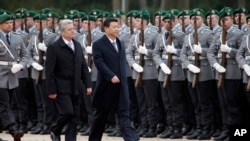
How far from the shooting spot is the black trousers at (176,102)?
23.5 meters

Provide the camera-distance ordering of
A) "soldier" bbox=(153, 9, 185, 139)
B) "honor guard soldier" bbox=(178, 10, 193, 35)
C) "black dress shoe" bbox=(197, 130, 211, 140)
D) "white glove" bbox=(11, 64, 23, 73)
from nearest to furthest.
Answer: "white glove" bbox=(11, 64, 23, 73) → "black dress shoe" bbox=(197, 130, 211, 140) → "soldier" bbox=(153, 9, 185, 139) → "honor guard soldier" bbox=(178, 10, 193, 35)

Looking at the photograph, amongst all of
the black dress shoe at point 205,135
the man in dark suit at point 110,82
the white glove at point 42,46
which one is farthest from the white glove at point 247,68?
the white glove at point 42,46

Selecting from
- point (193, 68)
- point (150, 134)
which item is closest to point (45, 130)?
point (150, 134)

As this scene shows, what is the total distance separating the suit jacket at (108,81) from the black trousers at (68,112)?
32cm

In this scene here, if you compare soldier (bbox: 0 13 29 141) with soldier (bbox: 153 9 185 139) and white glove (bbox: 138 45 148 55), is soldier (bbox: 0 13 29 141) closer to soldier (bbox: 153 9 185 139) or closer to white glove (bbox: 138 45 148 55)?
white glove (bbox: 138 45 148 55)

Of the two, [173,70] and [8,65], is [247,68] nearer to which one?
[173,70]

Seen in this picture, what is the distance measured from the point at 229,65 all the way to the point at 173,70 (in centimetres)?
153

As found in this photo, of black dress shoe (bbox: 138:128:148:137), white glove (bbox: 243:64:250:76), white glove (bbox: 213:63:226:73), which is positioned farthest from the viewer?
black dress shoe (bbox: 138:128:148:137)

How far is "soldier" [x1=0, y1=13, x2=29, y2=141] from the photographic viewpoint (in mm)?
21781

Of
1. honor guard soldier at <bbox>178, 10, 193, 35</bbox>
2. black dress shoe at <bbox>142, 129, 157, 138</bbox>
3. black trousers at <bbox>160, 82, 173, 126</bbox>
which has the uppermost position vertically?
honor guard soldier at <bbox>178, 10, 193, 35</bbox>

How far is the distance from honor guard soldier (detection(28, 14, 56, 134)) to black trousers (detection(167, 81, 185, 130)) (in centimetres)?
270

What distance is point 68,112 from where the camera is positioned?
20.2m

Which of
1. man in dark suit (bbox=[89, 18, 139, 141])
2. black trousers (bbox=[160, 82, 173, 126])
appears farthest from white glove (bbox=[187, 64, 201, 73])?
man in dark suit (bbox=[89, 18, 139, 141])

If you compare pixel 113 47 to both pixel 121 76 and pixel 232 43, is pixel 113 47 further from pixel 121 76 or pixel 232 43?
pixel 232 43
